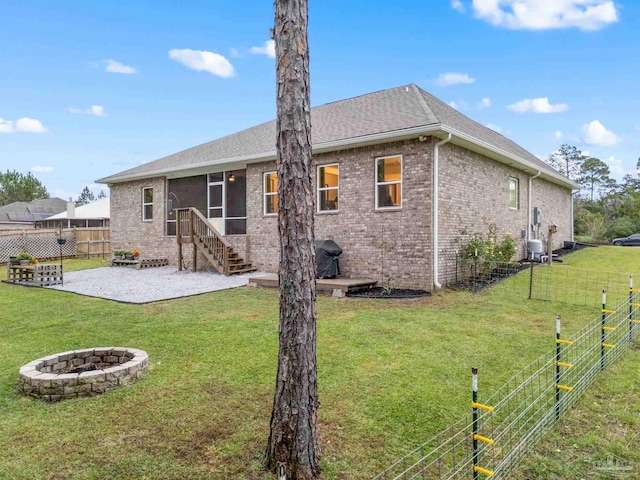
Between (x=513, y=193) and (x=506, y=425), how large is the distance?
37.4 feet

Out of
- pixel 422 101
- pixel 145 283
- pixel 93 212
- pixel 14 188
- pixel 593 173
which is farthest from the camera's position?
pixel 14 188

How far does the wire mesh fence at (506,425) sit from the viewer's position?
8.05 feet

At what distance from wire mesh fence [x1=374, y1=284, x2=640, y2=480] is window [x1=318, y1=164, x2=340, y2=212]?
6.91 meters

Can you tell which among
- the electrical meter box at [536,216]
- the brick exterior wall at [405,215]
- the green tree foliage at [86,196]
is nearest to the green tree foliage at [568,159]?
the electrical meter box at [536,216]

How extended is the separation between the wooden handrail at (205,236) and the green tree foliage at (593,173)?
40242mm

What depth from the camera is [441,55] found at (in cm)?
1681

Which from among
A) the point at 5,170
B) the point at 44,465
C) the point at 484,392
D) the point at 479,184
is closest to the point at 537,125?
the point at 479,184

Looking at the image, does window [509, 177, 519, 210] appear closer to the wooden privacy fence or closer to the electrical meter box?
the electrical meter box

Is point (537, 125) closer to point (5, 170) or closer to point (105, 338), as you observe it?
point (105, 338)

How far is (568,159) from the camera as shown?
40.6 meters

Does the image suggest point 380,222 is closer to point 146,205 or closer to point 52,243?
point 146,205

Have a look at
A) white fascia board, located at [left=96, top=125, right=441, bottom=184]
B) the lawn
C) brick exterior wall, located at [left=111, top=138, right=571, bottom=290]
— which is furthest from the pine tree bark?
brick exterior wall, located at [left=111, top=138, right=571, bottom=290]

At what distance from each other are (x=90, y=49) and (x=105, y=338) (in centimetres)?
1427

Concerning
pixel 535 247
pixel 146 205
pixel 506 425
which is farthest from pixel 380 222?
pixel 146 205
